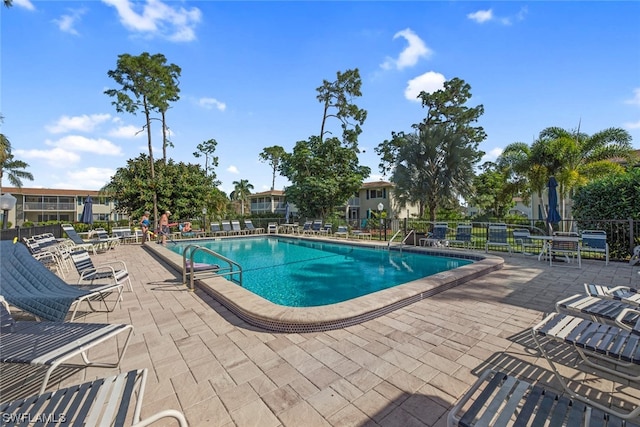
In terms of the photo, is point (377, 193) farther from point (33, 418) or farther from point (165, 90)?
point (33, 418)

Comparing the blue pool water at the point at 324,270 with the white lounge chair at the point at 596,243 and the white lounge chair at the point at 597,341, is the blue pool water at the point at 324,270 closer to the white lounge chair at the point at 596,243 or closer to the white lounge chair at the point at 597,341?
the white lounge chair at the point at 596,243

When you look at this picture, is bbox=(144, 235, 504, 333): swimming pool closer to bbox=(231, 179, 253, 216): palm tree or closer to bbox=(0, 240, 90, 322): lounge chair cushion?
bbox=(0, 240, 90, 322): lounge chair cushion

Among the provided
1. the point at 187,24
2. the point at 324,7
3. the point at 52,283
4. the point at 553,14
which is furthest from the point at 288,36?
the point at 52,283

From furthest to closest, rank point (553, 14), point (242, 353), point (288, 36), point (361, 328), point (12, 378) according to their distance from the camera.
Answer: point (288, 36) < point (553, 14) < point (361, 328) < point (242, 353) < point (12, 378)

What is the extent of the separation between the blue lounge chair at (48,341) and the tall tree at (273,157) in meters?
37.8

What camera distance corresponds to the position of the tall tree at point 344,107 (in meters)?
23.4

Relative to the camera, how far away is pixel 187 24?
8.62 m

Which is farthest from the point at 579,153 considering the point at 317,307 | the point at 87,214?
the point at 87,214

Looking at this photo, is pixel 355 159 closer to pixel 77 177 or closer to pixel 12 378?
pixel 12 378

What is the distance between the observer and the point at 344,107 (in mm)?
23734

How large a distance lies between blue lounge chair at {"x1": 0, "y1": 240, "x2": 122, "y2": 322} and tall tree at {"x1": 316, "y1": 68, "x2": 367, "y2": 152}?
69.5 ft

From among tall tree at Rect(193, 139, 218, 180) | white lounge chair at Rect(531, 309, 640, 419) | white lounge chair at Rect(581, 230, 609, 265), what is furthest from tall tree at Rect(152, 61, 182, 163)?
white lounge chair at Rect(581, 230, 609, 265)

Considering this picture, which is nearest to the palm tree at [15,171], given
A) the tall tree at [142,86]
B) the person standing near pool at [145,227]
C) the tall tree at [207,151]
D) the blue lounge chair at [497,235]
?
the tall tree at [207,151]

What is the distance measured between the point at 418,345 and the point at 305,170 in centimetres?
1986
